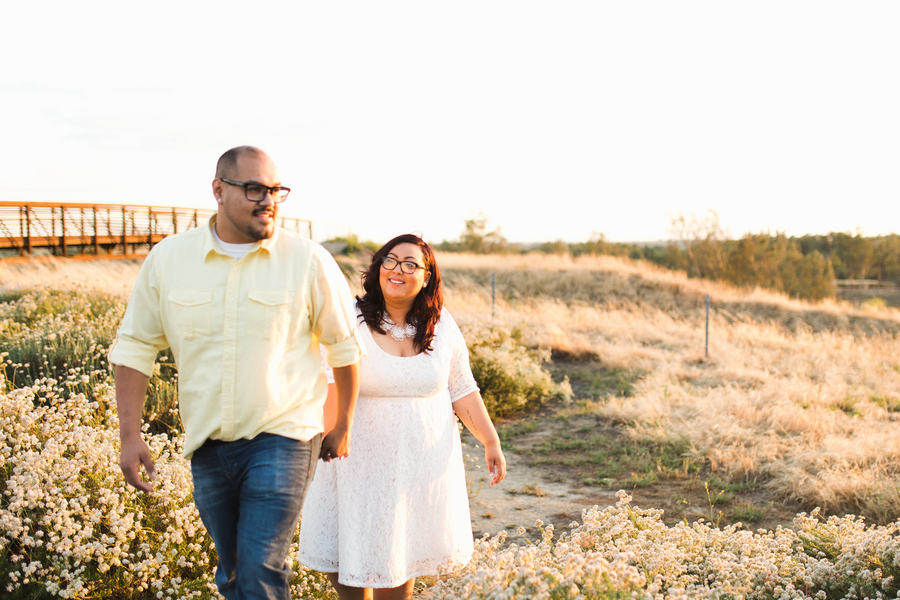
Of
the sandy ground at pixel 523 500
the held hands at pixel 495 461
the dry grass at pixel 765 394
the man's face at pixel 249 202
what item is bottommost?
the sandy ground at pixel 523 500

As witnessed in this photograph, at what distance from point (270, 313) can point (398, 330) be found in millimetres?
817

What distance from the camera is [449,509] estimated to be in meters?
2.66

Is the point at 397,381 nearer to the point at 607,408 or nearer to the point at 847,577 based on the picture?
the point at 847,577

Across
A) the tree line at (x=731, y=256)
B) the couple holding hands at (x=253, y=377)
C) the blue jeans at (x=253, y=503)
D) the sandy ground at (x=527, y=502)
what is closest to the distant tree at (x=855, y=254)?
the tree line at (x=731, y=256)

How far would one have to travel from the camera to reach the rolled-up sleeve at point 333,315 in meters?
2.23

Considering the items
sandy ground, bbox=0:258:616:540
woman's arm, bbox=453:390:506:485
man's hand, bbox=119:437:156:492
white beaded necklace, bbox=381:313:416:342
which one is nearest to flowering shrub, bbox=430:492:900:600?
woman's arm, bbox=453:390:506:485

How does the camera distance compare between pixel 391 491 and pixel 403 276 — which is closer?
pixel 391 491

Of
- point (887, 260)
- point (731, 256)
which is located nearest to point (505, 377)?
point (731, 256)

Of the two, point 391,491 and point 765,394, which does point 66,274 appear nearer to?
point 391,491

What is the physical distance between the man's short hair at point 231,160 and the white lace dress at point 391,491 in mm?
950

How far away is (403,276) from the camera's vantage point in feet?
9.13

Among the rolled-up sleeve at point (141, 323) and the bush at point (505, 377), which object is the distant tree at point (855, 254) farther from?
the rolled-up sleeve at point (141, 323)

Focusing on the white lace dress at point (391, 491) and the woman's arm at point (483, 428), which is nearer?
the white lace dress at point (391, 491)

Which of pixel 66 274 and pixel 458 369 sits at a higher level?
pixel 66 274
